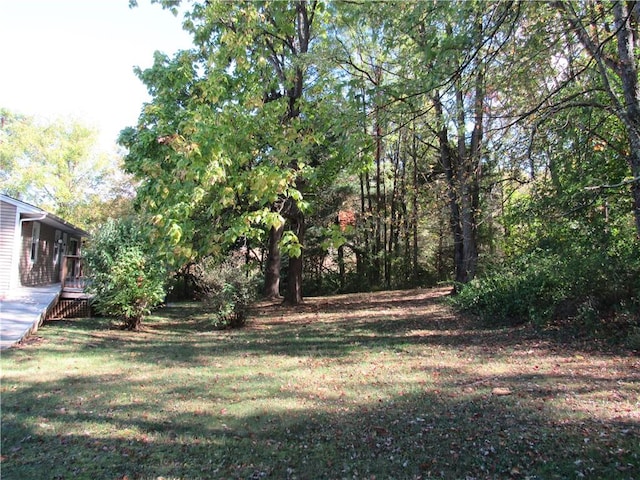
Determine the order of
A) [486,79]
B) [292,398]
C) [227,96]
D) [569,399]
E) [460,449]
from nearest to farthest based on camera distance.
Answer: [460,449] → [569,399] → [292,398] → [486,79] → [227,96]

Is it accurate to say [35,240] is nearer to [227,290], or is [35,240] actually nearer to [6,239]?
[6,239]

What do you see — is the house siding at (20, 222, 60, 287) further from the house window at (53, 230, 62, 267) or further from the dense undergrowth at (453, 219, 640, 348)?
the dense undergrowth at (453, 219, 640, 348)

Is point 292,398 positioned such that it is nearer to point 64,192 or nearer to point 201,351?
point 201,351

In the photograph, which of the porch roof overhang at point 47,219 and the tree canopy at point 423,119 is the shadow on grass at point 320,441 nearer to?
the tree canopy at point 423,119

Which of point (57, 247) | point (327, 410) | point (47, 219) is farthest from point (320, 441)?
point (57, 247)

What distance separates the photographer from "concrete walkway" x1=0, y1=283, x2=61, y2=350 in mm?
8952

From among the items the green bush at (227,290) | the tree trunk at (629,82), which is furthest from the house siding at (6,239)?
the tree trunk at (629,82)

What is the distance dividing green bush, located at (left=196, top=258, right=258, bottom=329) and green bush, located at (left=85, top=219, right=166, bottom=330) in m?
1.26

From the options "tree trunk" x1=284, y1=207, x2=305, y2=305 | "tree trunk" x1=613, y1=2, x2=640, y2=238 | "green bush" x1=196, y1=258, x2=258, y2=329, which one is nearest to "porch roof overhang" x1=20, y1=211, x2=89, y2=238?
"green bush" x1=196, y1=258, x2=258, y2=329

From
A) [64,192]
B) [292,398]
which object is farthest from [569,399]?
[64,192]

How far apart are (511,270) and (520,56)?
6.29 meters

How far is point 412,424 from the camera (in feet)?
14.5

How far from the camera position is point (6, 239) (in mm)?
14656

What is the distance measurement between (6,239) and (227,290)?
29.8ft
